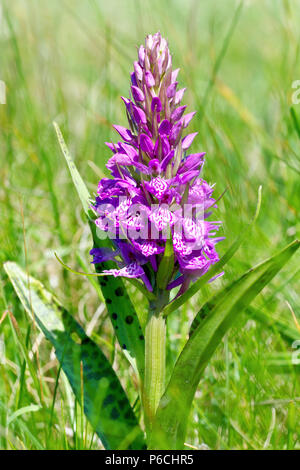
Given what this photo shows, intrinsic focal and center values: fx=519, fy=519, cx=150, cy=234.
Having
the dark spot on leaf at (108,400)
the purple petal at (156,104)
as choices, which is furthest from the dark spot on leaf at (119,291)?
the purple petal at (156,104)

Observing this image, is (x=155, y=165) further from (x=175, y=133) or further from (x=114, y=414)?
(x=114, y=414)

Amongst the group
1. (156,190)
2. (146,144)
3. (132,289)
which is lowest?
(132,289)

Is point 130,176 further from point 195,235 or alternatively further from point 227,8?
point 227,8

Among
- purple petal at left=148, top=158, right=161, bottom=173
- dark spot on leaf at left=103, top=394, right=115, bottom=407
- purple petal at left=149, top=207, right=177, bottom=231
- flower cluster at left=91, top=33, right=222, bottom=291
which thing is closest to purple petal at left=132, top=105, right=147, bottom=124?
flower cluster at left=91, top=33, right=222, bottom=291

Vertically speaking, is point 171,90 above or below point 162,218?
above

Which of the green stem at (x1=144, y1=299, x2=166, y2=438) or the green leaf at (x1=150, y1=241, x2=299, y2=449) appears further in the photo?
the green stem at (x1=144, y1=299, x2=166, y2=438)

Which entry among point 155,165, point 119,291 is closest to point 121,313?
point 119,291

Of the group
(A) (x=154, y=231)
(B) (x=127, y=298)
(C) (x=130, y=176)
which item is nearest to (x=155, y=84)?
(C) (x=130, y=176)

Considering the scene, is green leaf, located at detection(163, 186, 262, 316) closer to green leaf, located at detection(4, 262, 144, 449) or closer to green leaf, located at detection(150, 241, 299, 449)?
green leaf, located at detection(150, 241, 299, 449)
